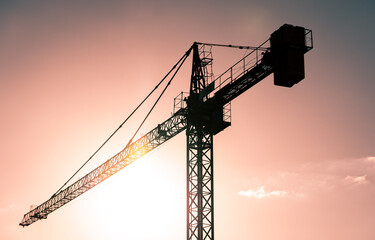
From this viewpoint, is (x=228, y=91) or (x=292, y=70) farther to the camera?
(x=228, y=91)

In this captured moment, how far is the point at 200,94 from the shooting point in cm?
4544

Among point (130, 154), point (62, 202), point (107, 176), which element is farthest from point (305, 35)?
point (62, 202)

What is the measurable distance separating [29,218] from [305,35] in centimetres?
5639

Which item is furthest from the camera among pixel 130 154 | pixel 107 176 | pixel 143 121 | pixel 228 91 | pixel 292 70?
pixel 107 176

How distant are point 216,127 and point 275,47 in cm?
1065

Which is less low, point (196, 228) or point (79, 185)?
point (79, 185)

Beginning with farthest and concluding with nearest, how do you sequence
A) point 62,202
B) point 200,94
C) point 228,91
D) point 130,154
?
point 62,202 → point 130,154 → point 200,94 → point 228,91

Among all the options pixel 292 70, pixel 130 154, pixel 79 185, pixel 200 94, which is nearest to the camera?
pixel 292 70

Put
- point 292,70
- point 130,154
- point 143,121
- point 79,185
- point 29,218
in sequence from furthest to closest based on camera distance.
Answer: point 29,218 < point 79,185 < point 130,154 < point 143,121 < point 292,70

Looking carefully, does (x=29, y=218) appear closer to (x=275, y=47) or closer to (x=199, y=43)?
(x=199, y=43)

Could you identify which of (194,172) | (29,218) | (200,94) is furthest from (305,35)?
(29,218)

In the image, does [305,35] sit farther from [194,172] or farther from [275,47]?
[194,172]

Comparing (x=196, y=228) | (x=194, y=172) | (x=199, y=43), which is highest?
(x=199, y=43)

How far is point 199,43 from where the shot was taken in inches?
1868
